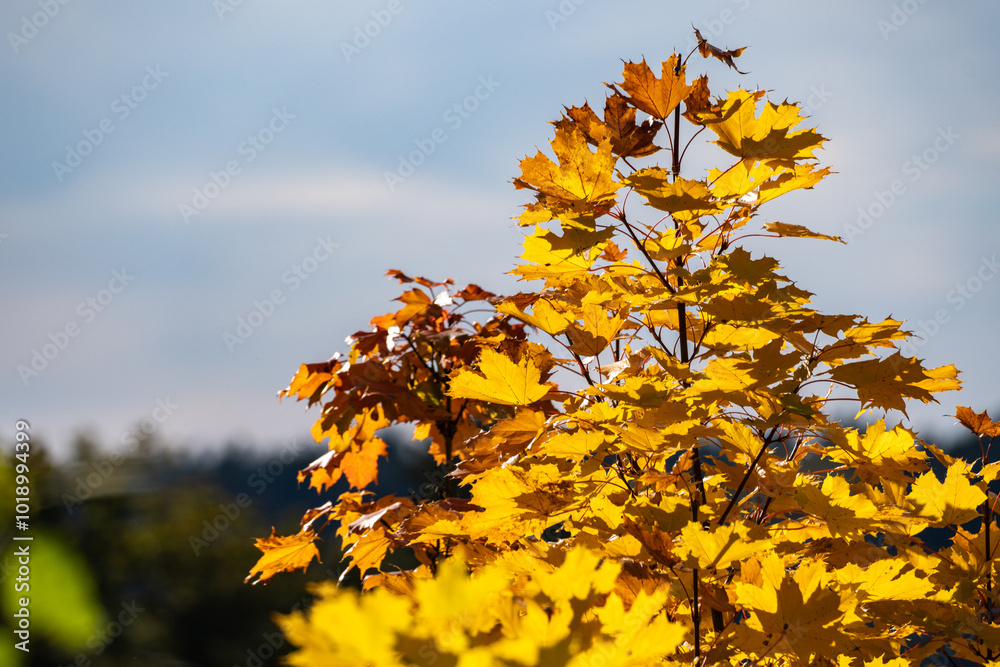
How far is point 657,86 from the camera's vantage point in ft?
5.90

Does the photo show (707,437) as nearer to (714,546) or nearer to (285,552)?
(714,546)

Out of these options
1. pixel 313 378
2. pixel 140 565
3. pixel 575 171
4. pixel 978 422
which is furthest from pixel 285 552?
pixel 140 565

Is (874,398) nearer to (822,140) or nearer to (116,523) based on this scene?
(822,140)

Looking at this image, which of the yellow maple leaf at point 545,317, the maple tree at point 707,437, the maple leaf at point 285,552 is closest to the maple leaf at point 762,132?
the maple tree at point 707,437

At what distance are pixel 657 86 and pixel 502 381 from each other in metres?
0.86

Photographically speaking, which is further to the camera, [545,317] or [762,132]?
[545,317]

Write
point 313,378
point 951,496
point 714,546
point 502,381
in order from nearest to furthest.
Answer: point 714,546 < point 502,381 < point 951,496 < point 313,378

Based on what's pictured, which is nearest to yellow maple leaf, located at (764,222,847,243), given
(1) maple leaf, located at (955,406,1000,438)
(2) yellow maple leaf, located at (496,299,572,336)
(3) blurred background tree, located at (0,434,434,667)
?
(2) yellow maple leaf, located at (496,299,572,336)

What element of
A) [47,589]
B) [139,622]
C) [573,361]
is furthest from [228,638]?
[573,361]

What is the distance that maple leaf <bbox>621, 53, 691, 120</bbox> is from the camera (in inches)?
70.1

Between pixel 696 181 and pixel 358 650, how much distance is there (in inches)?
50.0

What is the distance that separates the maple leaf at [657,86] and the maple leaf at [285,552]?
2.31m

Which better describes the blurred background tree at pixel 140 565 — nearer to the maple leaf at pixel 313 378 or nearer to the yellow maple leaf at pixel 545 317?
the maple leaf at pixel 313 378

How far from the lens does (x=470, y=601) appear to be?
31.1 inches
